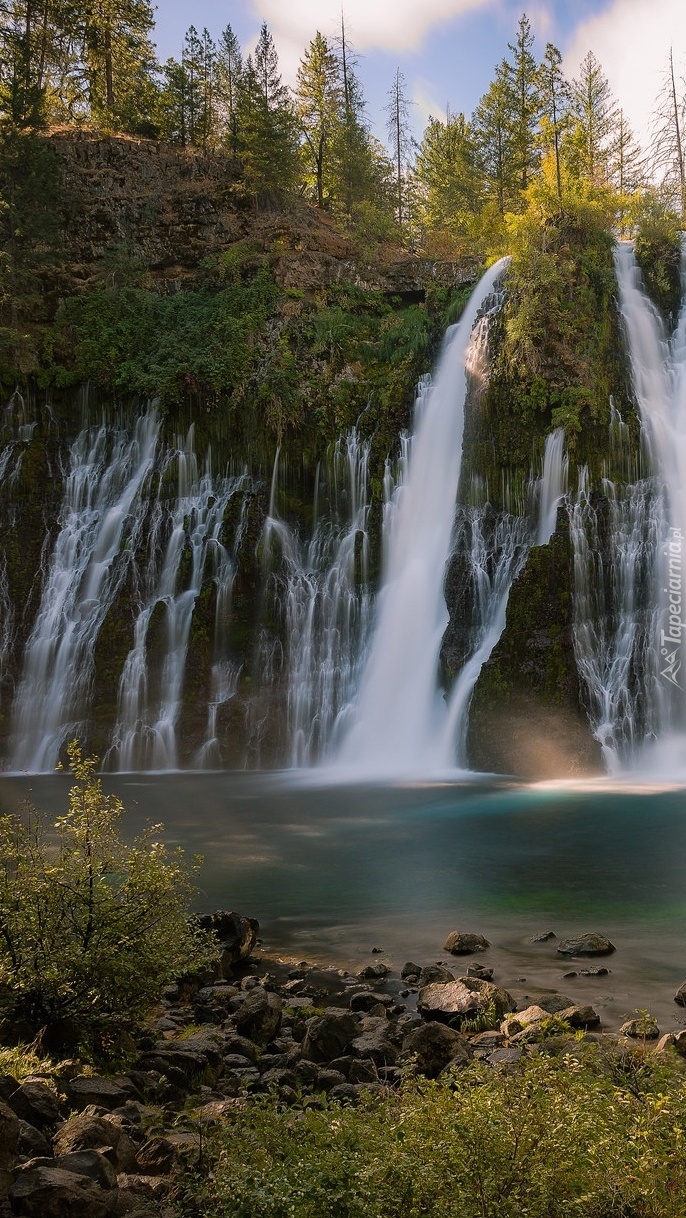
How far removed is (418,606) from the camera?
23562 mm

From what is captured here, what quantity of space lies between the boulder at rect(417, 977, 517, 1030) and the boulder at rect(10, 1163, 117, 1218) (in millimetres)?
3412

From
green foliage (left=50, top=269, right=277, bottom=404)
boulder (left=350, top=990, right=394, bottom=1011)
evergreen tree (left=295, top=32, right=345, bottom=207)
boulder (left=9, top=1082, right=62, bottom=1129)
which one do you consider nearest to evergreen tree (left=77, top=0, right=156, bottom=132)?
evergreen tree (left=295, top=32, right=345, bottom=207)

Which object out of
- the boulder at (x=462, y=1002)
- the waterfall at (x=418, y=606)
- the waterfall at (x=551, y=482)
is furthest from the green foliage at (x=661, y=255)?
the boulder at (x=462, y=1002)

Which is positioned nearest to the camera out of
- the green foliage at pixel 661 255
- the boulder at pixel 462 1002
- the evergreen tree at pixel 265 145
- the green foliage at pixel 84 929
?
the green foliage at pixel 84 929

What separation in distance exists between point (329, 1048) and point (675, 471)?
20.3 m

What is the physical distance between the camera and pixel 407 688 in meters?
22.4

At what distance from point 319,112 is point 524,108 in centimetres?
1077

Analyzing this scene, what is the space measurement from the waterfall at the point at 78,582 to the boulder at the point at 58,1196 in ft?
66.9

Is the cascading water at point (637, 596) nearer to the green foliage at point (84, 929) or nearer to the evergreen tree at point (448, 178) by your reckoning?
the green foliage at point (84, 929)

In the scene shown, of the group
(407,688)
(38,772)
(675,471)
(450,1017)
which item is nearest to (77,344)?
(38,772)

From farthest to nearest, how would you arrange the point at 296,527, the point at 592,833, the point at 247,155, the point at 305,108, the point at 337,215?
1. the point at 305,108
2. the point at 337,215
3. the point at 247,155
4. the point at 296,527
5. the point at 592,833

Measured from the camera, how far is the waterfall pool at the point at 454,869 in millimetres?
8445

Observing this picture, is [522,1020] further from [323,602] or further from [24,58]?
[24,58]

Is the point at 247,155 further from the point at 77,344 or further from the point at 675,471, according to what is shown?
the point at 675,471
